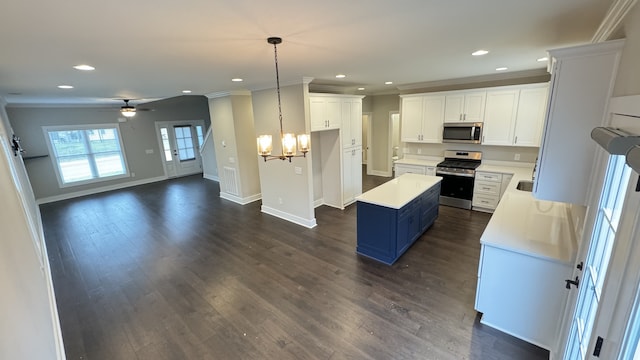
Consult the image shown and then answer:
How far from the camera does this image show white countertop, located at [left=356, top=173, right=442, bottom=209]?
357 cm

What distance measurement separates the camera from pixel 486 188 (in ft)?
16.8

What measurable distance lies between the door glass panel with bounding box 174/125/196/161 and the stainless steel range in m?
8.62

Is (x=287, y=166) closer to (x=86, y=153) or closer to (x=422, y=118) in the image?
(x=422, y=118)

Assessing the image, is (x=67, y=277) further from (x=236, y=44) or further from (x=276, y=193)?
(x=236, y=44)

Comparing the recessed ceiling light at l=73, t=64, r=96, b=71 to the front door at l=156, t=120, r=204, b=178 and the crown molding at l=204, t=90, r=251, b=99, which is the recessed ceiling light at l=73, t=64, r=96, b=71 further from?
the front door at l=156, t=120, r=204, b=178

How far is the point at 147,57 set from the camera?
2.50m

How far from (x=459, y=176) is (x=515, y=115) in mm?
1451

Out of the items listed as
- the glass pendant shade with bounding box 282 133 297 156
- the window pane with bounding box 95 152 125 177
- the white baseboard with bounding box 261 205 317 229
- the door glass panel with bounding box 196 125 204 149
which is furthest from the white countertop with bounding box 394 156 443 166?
the window pane with bounding box 95 152 125 177

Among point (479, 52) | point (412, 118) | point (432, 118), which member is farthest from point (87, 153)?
point (479, 52)

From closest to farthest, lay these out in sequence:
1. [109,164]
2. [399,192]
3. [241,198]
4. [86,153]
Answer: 1. [399,192]
2. [241,198]
3. [86,153]
4. [109,164]

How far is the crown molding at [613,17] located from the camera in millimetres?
1464

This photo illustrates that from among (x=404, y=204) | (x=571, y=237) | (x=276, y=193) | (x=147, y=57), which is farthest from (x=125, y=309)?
(x=571, y=237)

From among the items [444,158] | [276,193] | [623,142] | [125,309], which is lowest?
[125,309]

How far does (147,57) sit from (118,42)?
0.50 meters
